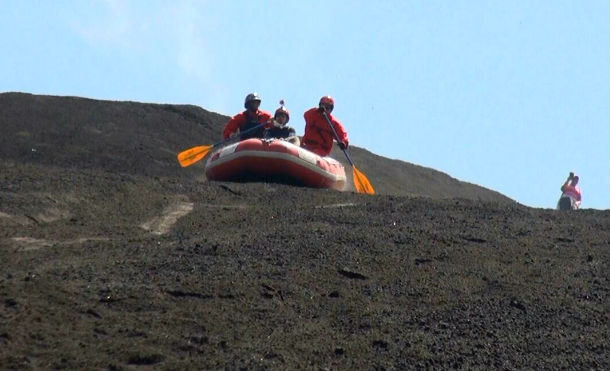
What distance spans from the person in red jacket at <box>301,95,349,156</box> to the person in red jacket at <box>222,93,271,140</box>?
2.27ft

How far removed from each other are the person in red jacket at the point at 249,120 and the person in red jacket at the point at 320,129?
691 millimetres

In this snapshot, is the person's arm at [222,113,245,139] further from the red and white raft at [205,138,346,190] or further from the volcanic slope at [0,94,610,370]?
the volcanic slope at [0,94,610,370]

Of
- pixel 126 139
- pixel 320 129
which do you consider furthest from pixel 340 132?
pixel 126 139

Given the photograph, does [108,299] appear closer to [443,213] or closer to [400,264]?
[400,264]

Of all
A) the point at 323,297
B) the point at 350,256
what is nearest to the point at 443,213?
the point at 350,256

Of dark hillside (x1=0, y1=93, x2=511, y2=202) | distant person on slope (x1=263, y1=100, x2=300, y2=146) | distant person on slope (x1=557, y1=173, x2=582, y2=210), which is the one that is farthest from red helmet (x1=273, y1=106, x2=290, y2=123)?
distant person on slope (x1=557, y1=173, x2=582, y2=210)

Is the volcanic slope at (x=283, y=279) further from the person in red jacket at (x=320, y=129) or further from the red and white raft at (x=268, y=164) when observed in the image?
the person in red jacket at (x=320, y=129)

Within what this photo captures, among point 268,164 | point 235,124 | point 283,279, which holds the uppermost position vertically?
point 235,124

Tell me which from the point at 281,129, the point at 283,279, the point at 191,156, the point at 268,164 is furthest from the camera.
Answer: the point at 191,156

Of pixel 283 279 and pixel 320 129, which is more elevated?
pixel 320 129

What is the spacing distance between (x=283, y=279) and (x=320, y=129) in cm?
1030

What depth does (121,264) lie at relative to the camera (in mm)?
14375

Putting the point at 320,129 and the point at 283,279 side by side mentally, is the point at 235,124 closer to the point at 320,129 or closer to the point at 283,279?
the point at 320,129

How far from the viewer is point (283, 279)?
14477 mm
